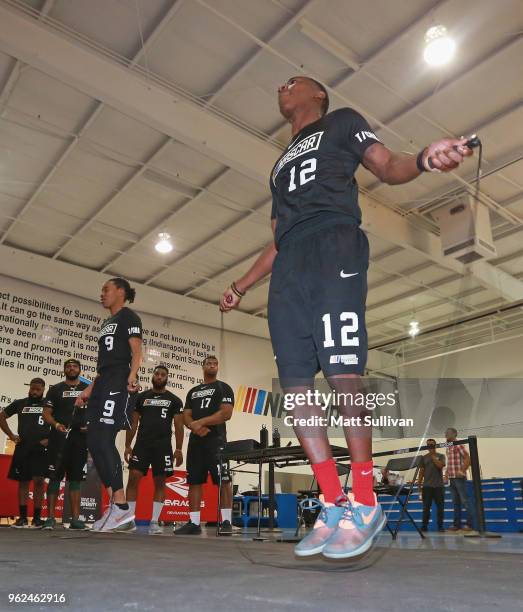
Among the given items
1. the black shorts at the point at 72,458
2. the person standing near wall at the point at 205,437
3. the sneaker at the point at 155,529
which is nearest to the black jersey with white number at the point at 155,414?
the person standing near wall at the point at 205,437

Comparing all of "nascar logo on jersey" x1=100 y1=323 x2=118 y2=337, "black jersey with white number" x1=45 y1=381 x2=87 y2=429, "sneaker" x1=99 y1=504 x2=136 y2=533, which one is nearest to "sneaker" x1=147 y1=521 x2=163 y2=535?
"sneaker" x1=99 y1=504 x2=136 y2=533

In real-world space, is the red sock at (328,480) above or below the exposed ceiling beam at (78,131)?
below

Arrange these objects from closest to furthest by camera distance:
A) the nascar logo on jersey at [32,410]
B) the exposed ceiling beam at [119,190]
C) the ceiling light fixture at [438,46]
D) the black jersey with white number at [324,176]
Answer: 1. the black jersey with white number at [324,176]
2. the nascar logo on jersey at [32,410]
3. the ceiling light fixture at [438,46]
4. the exposed ceiling beam at [119,190]

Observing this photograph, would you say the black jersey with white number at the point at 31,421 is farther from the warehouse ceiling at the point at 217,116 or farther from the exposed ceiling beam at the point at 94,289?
the exposed ceiling beam at the point at 94,289

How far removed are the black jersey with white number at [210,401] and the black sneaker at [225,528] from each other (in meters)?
0.64

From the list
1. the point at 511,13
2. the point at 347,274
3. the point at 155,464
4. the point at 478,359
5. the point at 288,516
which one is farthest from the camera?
the point at 478,359

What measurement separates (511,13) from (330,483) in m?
5.61

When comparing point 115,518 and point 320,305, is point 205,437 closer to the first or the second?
point 115,518

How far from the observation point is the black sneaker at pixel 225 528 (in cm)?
407

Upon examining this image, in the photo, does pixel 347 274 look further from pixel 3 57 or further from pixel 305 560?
pixel 3 57

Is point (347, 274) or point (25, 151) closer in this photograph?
point (347, 274)

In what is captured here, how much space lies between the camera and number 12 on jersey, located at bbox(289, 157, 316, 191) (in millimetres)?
1467

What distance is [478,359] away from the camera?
12.3 metres

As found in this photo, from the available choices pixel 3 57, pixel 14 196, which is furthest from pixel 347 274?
pixel 14 196
